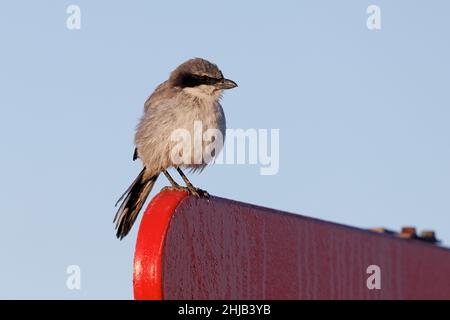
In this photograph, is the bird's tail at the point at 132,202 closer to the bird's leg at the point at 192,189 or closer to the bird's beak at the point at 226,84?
the bird's leg at the point at 192,189

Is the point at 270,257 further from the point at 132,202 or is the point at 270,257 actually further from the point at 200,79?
the point at 200,79

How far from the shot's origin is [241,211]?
5.29 m

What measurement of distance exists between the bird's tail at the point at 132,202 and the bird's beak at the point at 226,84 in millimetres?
901

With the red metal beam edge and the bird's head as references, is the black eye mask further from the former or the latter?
the red metal beam edge

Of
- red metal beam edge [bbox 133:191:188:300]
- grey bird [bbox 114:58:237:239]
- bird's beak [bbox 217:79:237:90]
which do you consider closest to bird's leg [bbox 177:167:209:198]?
grey bird [bbox 114:58:237:239]

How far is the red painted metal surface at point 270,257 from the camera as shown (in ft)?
15.6

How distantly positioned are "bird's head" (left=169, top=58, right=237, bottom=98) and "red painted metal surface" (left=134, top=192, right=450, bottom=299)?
2.57 metres

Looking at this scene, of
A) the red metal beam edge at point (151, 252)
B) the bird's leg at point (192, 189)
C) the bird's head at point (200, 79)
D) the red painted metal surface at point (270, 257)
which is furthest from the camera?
the bird's head at point (200, 79)

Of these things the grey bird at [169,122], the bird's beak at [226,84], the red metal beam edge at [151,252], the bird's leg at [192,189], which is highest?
the bird's beak at [226,84]

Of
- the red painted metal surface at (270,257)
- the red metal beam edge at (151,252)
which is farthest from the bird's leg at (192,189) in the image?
the red metal beam edge at (151,252)
